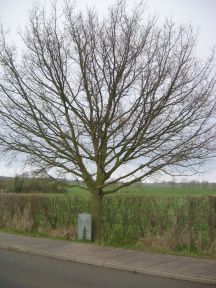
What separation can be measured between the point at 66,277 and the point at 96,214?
5.83 meters

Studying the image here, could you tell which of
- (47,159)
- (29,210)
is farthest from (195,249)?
(29,210)

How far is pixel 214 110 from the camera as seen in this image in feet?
49.1

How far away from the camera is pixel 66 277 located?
10.4 meters

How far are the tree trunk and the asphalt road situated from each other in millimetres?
3477

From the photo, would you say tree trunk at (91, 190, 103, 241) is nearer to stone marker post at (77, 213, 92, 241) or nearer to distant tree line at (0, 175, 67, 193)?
stone marker post at (77, 213, 92, 241)

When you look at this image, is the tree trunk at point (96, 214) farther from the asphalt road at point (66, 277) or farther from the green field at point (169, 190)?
the asphalt road at point (66, 277)

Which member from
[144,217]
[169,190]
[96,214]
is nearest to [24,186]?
[96,214]

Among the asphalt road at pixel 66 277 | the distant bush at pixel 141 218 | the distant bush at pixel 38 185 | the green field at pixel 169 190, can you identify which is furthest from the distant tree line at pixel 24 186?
the asphalt road at pixel 66 277

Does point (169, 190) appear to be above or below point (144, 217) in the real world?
above

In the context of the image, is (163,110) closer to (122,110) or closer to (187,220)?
(122,110)

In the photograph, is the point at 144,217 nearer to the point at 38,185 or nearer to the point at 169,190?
the point at 169,190

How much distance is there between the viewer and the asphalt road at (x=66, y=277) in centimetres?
945

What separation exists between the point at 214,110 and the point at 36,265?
24.2 ft

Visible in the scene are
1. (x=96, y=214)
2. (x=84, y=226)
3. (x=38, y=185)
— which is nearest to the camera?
(x=84, y=226)
